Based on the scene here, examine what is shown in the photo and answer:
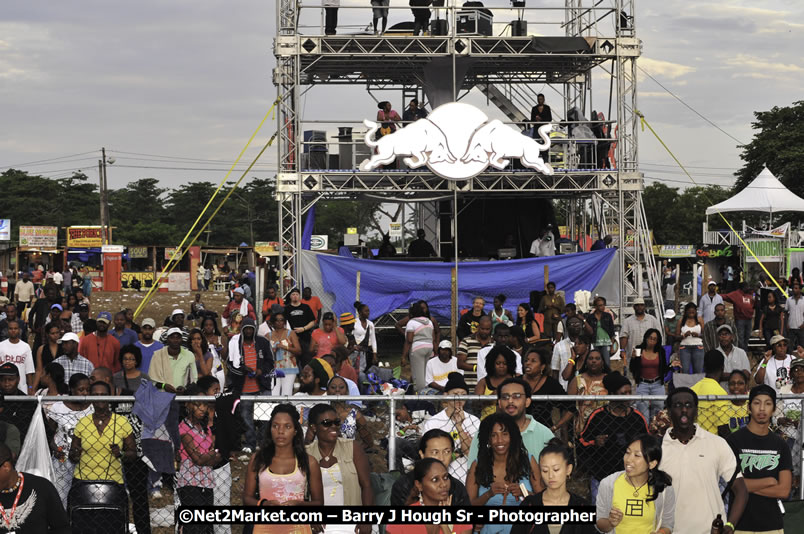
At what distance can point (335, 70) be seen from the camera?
24.1m

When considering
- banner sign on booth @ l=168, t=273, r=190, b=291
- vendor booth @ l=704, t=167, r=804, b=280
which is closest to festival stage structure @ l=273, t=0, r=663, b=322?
vendor booth @ l=704, t=167, r=804, b=280

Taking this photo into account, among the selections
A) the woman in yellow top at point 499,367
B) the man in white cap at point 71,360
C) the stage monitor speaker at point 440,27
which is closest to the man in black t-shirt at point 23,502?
the woman in yellow top at point 499,367

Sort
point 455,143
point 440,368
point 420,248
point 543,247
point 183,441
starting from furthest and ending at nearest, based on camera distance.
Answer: point 420,248 → point 543,247 → point 455,143 → point 440,368 → point 183,441

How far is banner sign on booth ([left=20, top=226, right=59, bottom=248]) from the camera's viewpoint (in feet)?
186

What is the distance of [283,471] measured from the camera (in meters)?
6.14

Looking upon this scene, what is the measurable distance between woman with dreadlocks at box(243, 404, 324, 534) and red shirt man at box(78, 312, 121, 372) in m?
6.18

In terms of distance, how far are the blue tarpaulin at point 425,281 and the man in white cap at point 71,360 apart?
31.1 feet

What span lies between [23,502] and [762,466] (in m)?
4.67

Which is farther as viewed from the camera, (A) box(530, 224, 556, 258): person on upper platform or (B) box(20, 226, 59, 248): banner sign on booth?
(B) box(20, 226, 59, 248): banner sign on booth

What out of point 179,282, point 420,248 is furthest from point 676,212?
point 420,248

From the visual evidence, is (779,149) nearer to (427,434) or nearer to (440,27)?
(440,27)

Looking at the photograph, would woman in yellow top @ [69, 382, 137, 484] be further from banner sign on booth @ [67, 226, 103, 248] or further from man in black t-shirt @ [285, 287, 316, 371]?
banner sign on booth @ [67, 226, 103, 248]

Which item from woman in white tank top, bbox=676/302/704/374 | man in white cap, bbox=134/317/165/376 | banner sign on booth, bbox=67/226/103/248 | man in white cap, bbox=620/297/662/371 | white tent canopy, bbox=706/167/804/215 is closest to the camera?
man in white cap, bbox=134/317/165/376

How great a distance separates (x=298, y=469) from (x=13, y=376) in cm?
376
